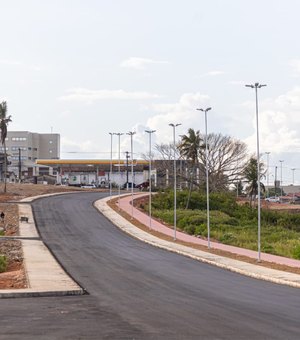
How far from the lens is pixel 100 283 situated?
907 inches

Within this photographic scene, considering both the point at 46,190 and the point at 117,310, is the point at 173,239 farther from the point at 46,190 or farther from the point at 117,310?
the point at 46,190

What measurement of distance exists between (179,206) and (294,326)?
67.8 metres

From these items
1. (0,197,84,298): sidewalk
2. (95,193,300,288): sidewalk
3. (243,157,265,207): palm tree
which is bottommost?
(95,193,300,288): sidewalk

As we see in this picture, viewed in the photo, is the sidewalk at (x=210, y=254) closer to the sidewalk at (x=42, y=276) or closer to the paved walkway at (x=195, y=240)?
the paved walkway at (x=195, y=240)

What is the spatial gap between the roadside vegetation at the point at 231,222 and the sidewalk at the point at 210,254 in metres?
1.82

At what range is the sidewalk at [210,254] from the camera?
27.2 metres

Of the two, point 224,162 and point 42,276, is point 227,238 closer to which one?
point 42,276

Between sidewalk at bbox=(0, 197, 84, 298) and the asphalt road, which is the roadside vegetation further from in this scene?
sidewalk at bbox=(0, 197, 84, 298)

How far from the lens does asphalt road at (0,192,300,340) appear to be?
42.4ft

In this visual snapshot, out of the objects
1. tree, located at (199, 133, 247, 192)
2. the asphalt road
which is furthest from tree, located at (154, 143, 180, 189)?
the asphalt road

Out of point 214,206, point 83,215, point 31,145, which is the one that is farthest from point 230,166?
point 31,145

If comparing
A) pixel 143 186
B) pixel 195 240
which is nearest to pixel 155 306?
pixel 195 240

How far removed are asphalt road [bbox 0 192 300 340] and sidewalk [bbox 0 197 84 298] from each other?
0.64 m

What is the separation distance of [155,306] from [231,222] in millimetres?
50806
